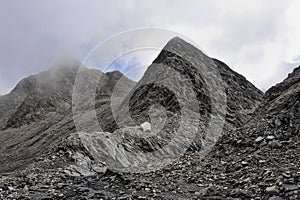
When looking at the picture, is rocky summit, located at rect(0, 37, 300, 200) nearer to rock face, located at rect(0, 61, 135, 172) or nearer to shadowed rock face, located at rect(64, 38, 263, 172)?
shadowed rock face, located at rect(64, 38, 263, 172)

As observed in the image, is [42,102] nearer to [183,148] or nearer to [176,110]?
[176,110]

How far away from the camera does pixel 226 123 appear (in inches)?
1137

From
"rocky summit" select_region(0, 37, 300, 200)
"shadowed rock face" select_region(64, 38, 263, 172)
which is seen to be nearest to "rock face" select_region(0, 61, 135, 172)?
"shadowed rock face" select_region(64, 38, 263, 172)

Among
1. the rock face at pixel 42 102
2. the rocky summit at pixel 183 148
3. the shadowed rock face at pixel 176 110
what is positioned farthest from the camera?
the rock face at pixel 42 102

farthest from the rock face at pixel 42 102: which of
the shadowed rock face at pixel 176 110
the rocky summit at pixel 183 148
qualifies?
the rocky summit at pixel 183 148

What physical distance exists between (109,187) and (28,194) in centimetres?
296

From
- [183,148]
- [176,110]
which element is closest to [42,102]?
[176,110]

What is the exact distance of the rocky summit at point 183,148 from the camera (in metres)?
11.7

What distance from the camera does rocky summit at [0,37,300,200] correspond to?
11742 mm

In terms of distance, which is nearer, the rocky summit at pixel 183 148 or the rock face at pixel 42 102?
the rocky summit at pixel 183 148

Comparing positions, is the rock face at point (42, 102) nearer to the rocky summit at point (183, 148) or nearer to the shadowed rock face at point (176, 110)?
the shadowed rock face at point (176, 110)

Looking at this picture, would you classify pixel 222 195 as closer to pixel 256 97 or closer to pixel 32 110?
pixel 256 97

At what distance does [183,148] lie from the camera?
72.1 feet

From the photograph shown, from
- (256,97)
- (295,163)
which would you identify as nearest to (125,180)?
(295,163)
